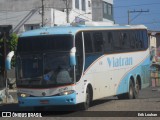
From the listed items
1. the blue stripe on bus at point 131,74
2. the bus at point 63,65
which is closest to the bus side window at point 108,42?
the bus at point 63,65

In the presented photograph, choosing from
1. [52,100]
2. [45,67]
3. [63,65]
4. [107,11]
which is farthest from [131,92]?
[107,11]

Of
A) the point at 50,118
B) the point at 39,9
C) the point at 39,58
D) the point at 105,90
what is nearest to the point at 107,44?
the point at 105,90

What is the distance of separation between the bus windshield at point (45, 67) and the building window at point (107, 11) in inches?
2462

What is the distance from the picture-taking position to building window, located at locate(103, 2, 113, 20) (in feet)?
263

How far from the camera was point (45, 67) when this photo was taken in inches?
664

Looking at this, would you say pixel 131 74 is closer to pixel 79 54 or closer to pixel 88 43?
pixel 88 43

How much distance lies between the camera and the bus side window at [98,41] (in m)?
19.1

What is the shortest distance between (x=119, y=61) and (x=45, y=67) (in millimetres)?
5389

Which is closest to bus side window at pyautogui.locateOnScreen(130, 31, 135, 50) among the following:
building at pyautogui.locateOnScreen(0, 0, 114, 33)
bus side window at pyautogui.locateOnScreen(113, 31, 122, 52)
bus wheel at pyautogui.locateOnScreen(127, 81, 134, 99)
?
bus side window at pyautogui.locateOnScreen(113, 31, 122, 52)

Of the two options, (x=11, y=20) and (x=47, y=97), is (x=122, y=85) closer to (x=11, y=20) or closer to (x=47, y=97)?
(x=47, y=97)

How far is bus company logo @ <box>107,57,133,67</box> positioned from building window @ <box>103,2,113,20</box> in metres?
57.1

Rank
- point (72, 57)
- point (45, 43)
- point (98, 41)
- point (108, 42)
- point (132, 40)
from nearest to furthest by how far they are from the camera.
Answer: point (72, 57), point (45, 43), point (98, 41), point (108, 42), point (132, 40)

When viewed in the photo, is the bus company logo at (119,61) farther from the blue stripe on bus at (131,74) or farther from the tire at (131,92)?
the tire at (131,92)

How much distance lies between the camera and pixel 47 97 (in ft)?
55.1
